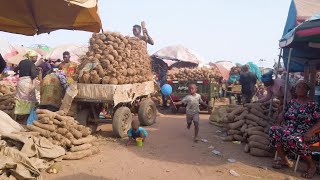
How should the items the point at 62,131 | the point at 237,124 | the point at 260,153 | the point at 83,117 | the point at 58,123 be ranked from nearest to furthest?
the point at 62,131, the point at 58,123, the point at 260,153, the point at 83,117, the point at 237,124

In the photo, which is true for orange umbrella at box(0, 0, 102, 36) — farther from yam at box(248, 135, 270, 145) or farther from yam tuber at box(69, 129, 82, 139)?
yam at box(248, 135, 270, 145)

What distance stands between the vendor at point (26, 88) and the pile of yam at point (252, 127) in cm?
527

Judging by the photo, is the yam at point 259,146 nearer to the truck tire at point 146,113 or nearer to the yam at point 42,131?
the truck tire at point 146,113

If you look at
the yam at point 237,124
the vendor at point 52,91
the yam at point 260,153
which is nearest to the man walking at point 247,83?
the yam at point 237,124

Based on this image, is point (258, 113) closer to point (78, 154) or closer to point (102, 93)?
point (102, 93)

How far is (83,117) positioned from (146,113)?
7.18 ft

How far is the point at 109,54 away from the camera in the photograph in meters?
8.08

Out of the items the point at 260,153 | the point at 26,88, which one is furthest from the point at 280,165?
the point at 26,88

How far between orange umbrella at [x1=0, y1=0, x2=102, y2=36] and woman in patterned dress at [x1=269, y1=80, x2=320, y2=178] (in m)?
3.79

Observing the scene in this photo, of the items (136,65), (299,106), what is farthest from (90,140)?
(299,106)

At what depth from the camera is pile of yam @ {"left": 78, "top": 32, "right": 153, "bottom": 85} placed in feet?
25.1

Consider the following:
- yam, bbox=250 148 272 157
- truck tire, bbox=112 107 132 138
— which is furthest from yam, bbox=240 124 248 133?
truck tire, bbox=112 107 132 138

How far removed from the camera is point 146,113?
9.46 meters

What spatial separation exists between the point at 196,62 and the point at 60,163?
17.6 metres
